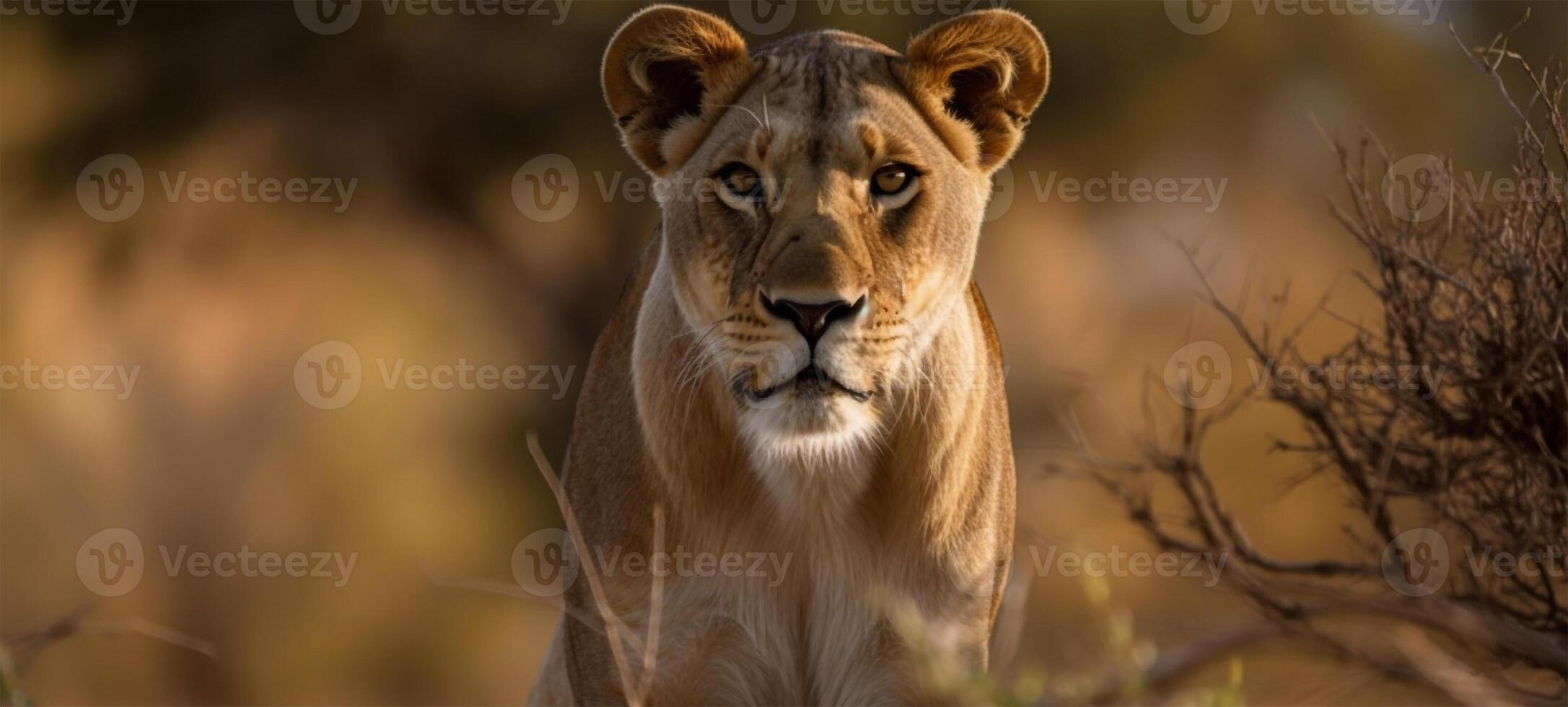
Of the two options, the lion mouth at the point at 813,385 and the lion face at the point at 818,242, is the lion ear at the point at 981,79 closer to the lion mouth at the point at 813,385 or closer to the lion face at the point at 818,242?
the lion face at the point at 818,242

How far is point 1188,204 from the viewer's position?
1397 cm

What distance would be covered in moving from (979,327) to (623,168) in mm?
10078

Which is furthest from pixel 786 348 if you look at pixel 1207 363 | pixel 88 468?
pixel 88 468

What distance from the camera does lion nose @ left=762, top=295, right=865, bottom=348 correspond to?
3682 mm

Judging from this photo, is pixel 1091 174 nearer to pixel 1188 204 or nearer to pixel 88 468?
pixel 1188 204

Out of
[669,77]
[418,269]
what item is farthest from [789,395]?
[418,269]

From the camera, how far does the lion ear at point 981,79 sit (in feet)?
14.2

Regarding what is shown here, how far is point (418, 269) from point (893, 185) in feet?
33.8

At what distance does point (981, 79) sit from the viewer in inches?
177

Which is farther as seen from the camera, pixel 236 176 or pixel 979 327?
pixel 236 176

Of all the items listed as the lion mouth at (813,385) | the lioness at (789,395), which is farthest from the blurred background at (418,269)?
Result: the lion mouth at (813,385)

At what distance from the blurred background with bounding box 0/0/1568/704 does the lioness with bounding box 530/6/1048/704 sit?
23.6ft

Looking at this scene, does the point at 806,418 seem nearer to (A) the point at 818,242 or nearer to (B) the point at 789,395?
(B) the point at 789,395

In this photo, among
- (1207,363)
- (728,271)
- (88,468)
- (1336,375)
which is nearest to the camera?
(728,271)
